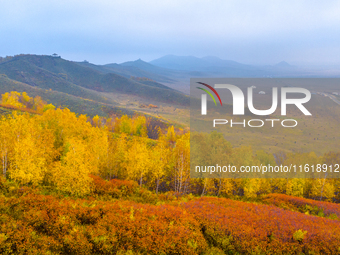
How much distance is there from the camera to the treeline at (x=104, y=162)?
16594 mm

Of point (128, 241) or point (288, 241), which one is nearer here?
point (128, 241)

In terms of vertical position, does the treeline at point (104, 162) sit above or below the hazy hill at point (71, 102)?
below

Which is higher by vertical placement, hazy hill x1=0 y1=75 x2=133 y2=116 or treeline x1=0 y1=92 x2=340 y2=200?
hazy hill x1=0 y1=75 x2=133 y2=116

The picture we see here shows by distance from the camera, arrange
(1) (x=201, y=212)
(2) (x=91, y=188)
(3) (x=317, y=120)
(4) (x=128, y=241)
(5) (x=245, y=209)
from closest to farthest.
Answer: (4) (x=128, y=241)
(1) (x=201, y=212)
(5) (x=245, y=209)
(2) (x=91, y=188)
(3) (x=317, y=120)

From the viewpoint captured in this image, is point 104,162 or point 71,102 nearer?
point 104,162

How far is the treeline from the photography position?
16.6 meters

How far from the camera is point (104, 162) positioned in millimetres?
25469

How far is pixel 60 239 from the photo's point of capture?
8562 mm

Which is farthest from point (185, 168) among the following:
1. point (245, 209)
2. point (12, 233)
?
point (12, 233)

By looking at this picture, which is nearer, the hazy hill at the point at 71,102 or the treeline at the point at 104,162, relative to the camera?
the treeline at the point at 104,162

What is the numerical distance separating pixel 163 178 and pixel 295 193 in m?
21.2

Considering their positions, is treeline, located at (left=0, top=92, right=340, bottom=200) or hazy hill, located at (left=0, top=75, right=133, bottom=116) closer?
treeline, located at (left=0, top=92, right=340, bottom=200)

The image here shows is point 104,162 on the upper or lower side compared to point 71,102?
lower

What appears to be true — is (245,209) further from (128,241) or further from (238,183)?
(238,183)
